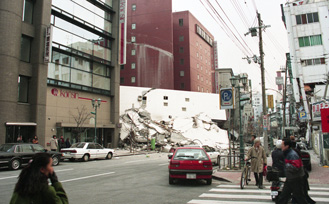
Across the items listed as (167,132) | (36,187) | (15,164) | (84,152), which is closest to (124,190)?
(36,187)

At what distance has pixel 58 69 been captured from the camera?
92.7ft

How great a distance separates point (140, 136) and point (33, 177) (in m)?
37.0

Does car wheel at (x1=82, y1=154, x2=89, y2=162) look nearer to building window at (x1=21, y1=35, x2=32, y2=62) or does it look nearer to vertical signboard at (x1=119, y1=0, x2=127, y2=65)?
building window at (x1=21, y1=35, x2=32, y2=62)

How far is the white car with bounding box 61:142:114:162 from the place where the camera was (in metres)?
20.0

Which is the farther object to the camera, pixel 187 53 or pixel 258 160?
pixel 187 53

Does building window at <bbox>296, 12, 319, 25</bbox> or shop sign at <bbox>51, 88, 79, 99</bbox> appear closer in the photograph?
shop sign at <bbox>51, 88, 79, 99</bbox>

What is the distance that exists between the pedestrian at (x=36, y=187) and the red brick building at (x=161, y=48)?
56.1m

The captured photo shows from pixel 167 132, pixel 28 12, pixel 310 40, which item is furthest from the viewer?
pixel 167 132

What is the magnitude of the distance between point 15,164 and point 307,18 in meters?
40.3

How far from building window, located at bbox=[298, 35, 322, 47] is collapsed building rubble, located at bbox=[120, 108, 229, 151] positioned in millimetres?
17988

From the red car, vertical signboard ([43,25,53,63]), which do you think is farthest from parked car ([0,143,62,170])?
vertical signboard ([43,25,53,63])

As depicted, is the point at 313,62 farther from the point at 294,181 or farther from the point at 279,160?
the point at 294,181

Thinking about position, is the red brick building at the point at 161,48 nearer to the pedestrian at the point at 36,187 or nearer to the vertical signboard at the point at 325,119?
the vertical signboard at the point at 325,119

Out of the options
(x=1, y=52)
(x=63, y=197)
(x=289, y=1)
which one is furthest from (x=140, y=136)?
(x=63, y=197)
